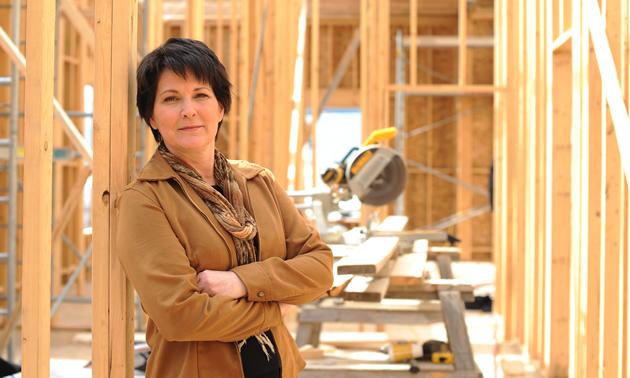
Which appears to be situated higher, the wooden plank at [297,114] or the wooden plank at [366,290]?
the wooden plank at [297,114]

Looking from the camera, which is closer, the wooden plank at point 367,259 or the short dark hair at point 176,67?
the short dark hair at point 176,67

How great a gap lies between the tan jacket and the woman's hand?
18mm

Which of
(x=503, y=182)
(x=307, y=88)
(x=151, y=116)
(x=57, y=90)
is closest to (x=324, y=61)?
(x=307, y=88)

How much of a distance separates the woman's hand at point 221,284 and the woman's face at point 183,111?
327 mm

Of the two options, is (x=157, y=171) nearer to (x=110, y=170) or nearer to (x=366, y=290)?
(x=110, y=170)

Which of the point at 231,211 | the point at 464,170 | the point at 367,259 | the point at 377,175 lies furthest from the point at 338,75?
the point at 231,211

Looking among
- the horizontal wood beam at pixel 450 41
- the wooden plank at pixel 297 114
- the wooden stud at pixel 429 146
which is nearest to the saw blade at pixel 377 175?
the wooden plank at pixel 297 114

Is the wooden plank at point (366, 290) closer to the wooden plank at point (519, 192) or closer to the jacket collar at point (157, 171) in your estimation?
the jacket collar at point (157, 171)

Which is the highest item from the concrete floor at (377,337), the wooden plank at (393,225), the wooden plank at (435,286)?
the wooden plank at (393,225)

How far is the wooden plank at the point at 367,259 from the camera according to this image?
2.23 metres

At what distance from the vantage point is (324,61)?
10914 mm

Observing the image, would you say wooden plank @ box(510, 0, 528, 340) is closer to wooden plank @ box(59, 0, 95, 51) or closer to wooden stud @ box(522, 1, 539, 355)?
wooden stud @ box(522, 1, 539, 355)

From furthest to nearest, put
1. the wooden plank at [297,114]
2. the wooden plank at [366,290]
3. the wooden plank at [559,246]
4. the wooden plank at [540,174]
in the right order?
the wooden plank at [297,114] < the wooden plank at [540,174] < the wooden plank at [559,246] < the wooden plank at [366,290]

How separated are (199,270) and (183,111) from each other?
15.5 inches
